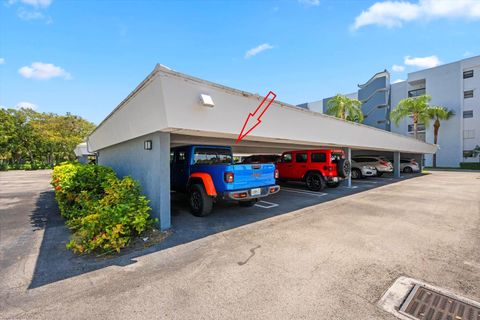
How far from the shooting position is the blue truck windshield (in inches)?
276

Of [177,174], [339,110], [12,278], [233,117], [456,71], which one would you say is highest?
[456,71]

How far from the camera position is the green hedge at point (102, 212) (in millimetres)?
4168

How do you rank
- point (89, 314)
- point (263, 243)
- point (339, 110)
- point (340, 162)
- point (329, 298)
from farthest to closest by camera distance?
point (339, 110) < point (340, 162) < point (263, 243) < point (329, 298) < point (89, 314)

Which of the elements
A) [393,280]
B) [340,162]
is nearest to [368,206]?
[340,162]

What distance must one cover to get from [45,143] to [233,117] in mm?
44161

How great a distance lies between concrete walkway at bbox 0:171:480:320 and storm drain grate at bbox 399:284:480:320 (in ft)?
1.04

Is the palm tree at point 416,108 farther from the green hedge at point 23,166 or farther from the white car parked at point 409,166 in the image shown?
the green hedge at point 23,166

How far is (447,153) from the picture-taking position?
30328 millimetres

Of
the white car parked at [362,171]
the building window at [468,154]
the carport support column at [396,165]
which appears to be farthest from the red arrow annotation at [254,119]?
the building window at [468,154]

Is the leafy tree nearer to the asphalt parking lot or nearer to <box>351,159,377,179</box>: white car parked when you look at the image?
the asphalt parking lot

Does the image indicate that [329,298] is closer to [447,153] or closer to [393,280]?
[393,280]

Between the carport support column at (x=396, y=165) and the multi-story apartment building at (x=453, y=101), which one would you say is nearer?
the carport support column at (x=396, y=165)

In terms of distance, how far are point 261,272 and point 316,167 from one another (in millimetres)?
8123

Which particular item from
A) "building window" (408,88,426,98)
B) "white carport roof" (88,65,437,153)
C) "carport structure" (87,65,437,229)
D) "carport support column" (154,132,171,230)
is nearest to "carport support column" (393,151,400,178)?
"white carport roof" (88,65,437,153)
